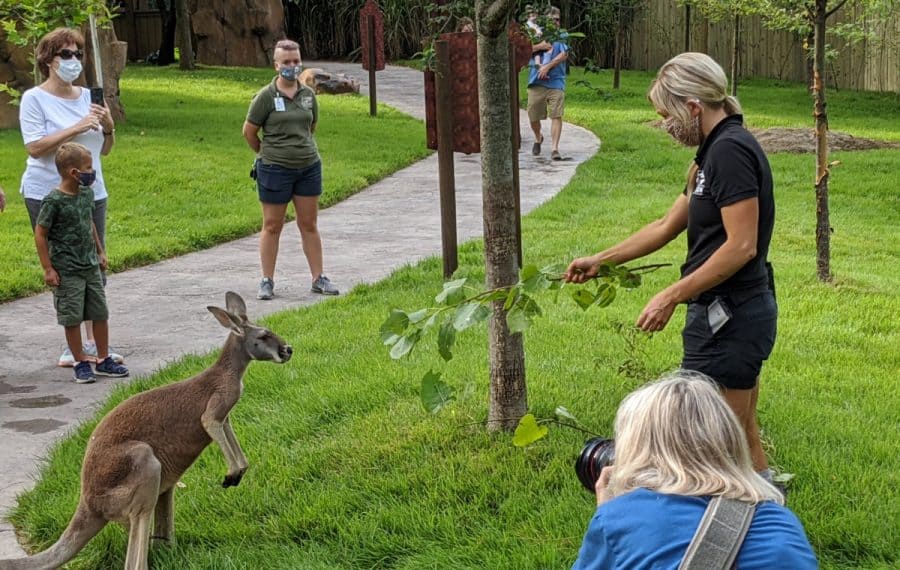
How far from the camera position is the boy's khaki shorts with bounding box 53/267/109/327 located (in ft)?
21.3

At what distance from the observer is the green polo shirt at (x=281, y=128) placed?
8.38m

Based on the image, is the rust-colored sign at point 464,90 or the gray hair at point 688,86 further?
the rust-colored sign at point 464,90

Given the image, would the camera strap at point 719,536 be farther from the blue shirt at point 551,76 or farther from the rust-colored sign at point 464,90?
the blue shirt at point 551,76

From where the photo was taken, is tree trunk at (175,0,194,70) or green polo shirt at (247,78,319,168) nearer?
green polo shirt at (247,78,319,168)

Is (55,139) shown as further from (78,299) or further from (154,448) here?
(154,448)

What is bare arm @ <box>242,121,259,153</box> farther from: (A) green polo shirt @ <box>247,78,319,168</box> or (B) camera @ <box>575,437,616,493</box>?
(B) camera @ <box>575,437,616,493</box>

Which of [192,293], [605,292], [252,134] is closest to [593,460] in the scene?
[605,292]

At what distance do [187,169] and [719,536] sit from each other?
1215 centimetres

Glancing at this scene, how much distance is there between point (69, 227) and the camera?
21.1ft

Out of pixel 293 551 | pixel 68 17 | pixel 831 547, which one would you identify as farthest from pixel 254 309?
pixel 831 547

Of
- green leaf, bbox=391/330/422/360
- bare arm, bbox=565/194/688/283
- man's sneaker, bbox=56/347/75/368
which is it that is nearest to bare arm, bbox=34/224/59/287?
man's sneaker, bbox=56/347/75/368

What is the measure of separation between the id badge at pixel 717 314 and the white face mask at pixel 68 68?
4421mm

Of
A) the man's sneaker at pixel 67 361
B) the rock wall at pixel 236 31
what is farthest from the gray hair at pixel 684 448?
the rock wall at pixel 236 31

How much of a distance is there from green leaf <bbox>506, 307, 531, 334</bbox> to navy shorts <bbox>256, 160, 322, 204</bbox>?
15.9 ft
